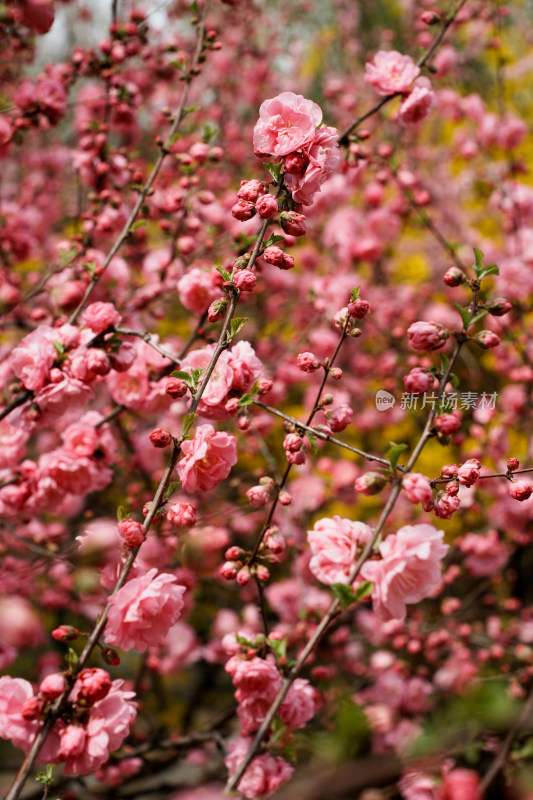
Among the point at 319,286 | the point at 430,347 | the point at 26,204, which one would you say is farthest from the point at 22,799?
the point at 26,204

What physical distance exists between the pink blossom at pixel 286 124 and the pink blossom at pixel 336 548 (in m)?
0.62

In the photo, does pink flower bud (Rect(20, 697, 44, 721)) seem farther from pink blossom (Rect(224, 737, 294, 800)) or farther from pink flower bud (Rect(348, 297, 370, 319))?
pink flower bud (Rect(348, 297, 370, 319))

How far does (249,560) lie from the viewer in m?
1.00

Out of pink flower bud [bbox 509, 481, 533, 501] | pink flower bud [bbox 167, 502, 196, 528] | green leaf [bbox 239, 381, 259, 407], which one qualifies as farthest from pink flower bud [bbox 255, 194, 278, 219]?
pink flower bud [bbox 509, 481, 533, 501]

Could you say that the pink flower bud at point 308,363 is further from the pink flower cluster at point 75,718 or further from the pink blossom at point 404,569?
the pink flower cluster at point 75,718

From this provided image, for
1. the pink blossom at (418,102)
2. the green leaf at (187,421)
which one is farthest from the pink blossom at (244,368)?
the pink blossom at (418,102)

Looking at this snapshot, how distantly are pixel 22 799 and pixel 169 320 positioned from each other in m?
2.46

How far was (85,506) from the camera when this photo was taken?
108 inches

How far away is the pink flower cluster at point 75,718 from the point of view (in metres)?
0.82

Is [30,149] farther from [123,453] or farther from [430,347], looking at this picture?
[430,347]

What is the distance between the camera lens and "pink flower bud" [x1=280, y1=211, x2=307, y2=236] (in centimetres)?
90

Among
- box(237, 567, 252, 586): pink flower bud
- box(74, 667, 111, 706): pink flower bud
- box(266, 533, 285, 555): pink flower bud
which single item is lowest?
box(74, 667, 111, 706): pink flower bud

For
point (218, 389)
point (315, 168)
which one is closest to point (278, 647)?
point (218, 389)

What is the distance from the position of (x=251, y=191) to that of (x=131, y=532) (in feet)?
1.88
